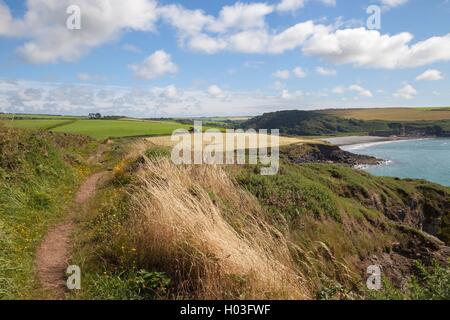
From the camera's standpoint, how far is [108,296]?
5742 mm

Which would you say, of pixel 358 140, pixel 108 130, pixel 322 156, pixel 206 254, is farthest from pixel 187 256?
pixel 358 140

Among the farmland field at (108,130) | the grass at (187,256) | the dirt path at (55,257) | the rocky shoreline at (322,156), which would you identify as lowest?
the rocky shoreline at (322,156)

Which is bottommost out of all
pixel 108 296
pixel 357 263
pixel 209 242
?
pixel 357 263

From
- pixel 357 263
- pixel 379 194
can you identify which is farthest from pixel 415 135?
pixel 357 263

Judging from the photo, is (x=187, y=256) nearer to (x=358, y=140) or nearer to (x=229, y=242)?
(x=229, y=242)

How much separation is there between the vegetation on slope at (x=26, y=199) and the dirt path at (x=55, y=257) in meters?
0.18

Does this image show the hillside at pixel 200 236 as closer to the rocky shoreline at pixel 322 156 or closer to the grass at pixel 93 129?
the grass at pixel 93 129

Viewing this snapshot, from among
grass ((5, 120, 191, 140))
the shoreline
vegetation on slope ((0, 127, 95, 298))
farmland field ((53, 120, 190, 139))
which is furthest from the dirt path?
the shoreline

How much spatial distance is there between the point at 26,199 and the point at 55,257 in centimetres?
406

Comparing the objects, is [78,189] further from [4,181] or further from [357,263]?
[357,263]

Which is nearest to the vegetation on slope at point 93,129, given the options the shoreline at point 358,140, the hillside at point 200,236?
the hillside at point 200,236

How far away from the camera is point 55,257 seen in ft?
26.0

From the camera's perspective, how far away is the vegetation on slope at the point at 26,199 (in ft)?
21.3
